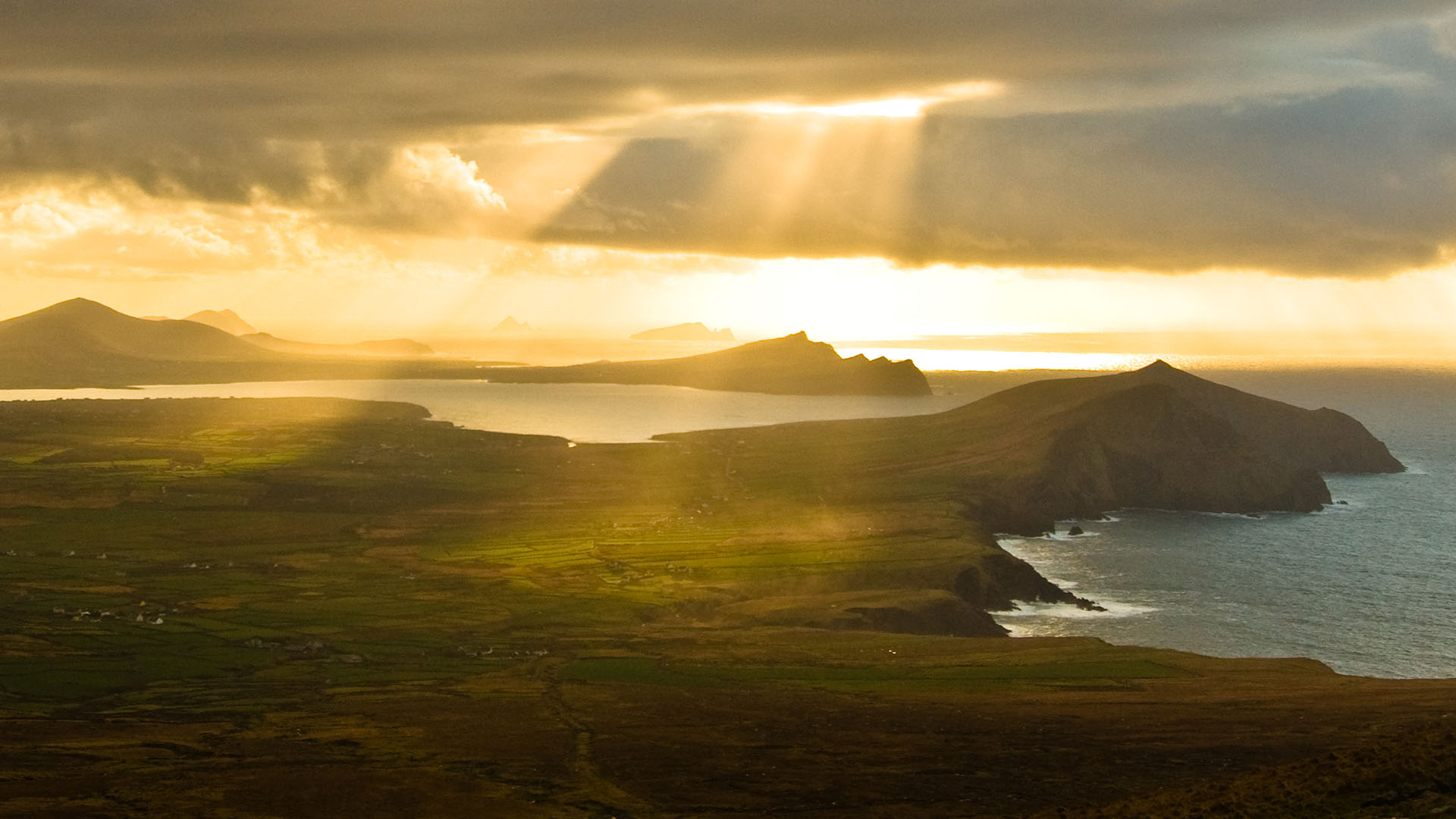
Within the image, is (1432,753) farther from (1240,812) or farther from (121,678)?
(121,678)

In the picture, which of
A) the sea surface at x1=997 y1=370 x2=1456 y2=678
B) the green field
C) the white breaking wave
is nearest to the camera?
the green field

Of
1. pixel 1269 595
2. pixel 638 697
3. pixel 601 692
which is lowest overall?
pixel 601 692

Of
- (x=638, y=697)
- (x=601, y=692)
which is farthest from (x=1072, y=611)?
(x=601, y=692)

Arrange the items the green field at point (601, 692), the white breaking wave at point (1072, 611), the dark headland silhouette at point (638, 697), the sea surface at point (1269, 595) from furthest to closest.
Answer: the white breaking wave at point (1072, 611), the sea surface at point (1269, 595), the green field at point (601, 692), the dark headland silhouette at point (638, 697)

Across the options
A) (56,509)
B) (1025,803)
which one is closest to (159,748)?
(1025,803)

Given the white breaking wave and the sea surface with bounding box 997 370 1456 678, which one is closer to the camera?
the sea surface with bounding box 997 370 1456 678

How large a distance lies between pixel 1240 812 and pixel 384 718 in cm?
5665

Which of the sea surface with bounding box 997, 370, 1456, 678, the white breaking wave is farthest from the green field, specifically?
the sea surface with bounding box 997, 370, 1456, 678

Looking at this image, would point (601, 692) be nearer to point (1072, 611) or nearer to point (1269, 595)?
point (1072, 611)

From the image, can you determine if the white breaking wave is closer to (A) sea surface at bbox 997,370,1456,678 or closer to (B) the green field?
(A) sea surface at bbox 997,370,1456,678

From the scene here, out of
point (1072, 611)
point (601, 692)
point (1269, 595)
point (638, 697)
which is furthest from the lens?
point (1269, 595)

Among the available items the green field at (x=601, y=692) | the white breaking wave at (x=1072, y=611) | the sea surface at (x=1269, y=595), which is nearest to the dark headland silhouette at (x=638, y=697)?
the green field at (x=601, y=692)

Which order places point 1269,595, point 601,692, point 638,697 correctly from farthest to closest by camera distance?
point 1269,595 < point 601,692 < point 638,697

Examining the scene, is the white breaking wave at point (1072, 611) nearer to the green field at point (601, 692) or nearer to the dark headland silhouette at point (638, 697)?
the dark headland silhouette at point (638, 697)
